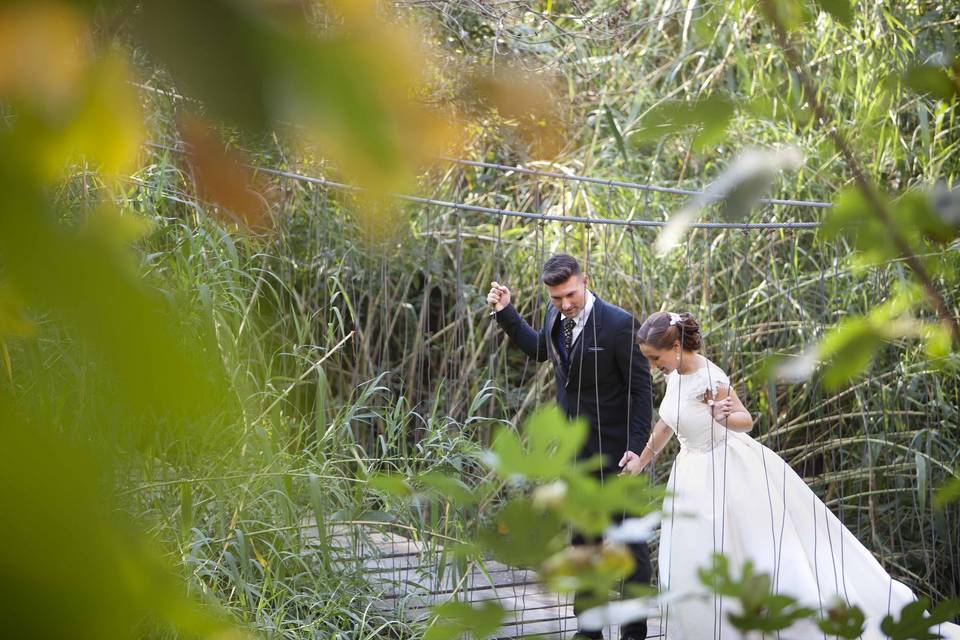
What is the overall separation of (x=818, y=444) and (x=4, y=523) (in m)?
4.19

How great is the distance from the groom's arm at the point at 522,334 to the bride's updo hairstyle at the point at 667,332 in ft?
1.24

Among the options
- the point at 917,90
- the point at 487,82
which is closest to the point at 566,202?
the point at 917,90

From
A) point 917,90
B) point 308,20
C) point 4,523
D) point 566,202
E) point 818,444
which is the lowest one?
point 4,523

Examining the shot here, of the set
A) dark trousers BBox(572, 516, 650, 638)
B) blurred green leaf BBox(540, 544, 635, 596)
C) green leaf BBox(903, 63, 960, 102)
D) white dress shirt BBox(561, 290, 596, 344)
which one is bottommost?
blurred green leaf BBox(540, 544, 635, 596)

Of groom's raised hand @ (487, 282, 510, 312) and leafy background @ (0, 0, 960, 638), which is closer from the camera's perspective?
leafy background @ (0, 0, 960, 638)

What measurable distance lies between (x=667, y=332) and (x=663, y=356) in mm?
92

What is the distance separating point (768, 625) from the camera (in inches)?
23.0

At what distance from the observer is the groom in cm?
323

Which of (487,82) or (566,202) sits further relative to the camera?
(566,202)

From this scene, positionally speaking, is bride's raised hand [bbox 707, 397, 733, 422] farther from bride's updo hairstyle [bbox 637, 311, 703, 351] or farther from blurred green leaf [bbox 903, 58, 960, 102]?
blurred green leaf [bbox 903, 58, 960, 102]

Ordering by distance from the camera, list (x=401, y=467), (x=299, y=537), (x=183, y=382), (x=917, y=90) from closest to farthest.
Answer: (x=183, y=382) → (x=917, y=90) → (x=299, y=537) → (x=401, y=467)

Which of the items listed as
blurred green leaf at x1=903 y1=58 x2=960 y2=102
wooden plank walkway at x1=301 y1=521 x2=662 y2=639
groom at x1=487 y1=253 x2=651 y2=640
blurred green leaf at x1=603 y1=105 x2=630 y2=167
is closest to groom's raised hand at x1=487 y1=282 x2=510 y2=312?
→ groom at x1=487 y1=253 x2=651 y2=640

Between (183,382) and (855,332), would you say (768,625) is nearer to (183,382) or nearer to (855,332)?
(855,332)

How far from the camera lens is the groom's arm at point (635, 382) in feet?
10.7
